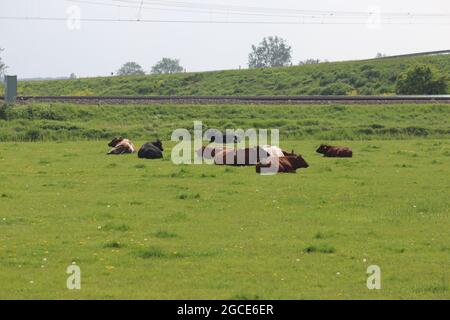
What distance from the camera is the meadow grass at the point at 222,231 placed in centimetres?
1312

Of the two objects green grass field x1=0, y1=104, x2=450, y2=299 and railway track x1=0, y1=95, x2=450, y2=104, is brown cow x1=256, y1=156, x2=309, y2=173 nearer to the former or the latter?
green grass field x1=0, y1=104, x2=450, y2=299

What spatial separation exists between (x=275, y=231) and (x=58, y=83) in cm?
8108

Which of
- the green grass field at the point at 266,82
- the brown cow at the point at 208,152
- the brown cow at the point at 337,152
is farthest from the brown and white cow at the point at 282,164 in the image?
the green grass field at the point at 266,82

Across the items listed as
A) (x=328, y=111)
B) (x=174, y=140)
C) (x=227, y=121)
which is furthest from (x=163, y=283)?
(x=328, y=111)

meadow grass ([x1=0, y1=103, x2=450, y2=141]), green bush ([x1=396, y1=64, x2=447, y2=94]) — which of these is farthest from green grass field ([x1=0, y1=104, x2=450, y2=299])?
green bush ([x1=396, y1=64, x2=447, y2=94])

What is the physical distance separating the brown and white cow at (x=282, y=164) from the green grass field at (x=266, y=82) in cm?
4995

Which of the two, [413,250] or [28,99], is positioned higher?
[28,99]

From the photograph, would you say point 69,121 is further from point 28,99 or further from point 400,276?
point 400,276

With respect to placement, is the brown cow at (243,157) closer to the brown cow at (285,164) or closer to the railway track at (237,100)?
the brown cow at (285,164)

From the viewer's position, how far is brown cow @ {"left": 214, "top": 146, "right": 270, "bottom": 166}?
97.5 ft

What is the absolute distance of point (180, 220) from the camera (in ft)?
61.1

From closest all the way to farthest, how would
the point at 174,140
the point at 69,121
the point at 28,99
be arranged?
the point at 174,140, the point at 69,121, the point at 28,99

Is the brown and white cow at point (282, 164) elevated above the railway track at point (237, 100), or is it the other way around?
the railway track at point (237, 100)

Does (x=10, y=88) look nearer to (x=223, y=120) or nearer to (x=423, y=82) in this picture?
(x=223, y=120)
